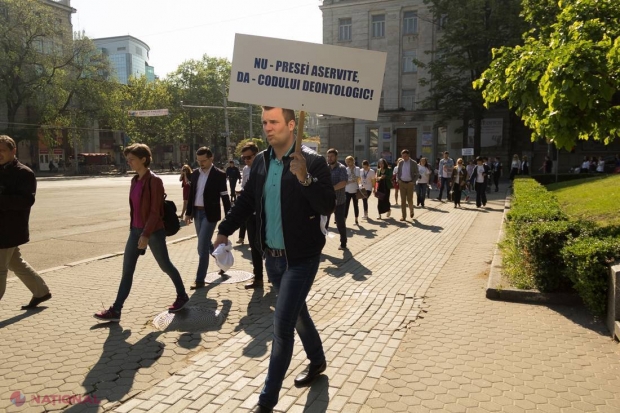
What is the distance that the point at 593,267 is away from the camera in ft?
15.6

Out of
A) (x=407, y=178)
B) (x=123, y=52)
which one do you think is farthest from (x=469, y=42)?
(x=123, y=52)

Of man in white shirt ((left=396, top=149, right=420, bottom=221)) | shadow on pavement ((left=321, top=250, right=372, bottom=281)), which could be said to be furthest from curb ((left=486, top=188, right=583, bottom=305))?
man in white shirt ((left=396, top=149, right=420, bottom=221))

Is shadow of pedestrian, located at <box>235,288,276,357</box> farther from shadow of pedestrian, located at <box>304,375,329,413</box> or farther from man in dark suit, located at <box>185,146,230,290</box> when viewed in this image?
man in dark suit, located at <box>185,146,230,290</box>

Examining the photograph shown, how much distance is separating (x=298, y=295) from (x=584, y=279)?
10.9 ft

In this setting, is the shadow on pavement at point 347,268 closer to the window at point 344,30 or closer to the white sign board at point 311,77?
the white sign board at point 311,77

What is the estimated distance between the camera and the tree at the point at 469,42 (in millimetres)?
33406

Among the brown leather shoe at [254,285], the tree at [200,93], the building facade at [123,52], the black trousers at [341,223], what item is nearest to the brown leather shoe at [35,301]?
the brown leather shoe at [254,285]

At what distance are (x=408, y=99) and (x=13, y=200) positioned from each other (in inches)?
1630

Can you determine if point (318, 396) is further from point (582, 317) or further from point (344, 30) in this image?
point (344, 30)

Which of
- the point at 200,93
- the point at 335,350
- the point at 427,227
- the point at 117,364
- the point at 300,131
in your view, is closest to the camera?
the point at 300,131

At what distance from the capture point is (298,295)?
127 inches

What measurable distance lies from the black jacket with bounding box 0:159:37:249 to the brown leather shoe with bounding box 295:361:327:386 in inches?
142

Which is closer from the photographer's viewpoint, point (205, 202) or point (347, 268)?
point (205, 202)

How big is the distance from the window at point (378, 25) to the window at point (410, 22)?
2007mm
